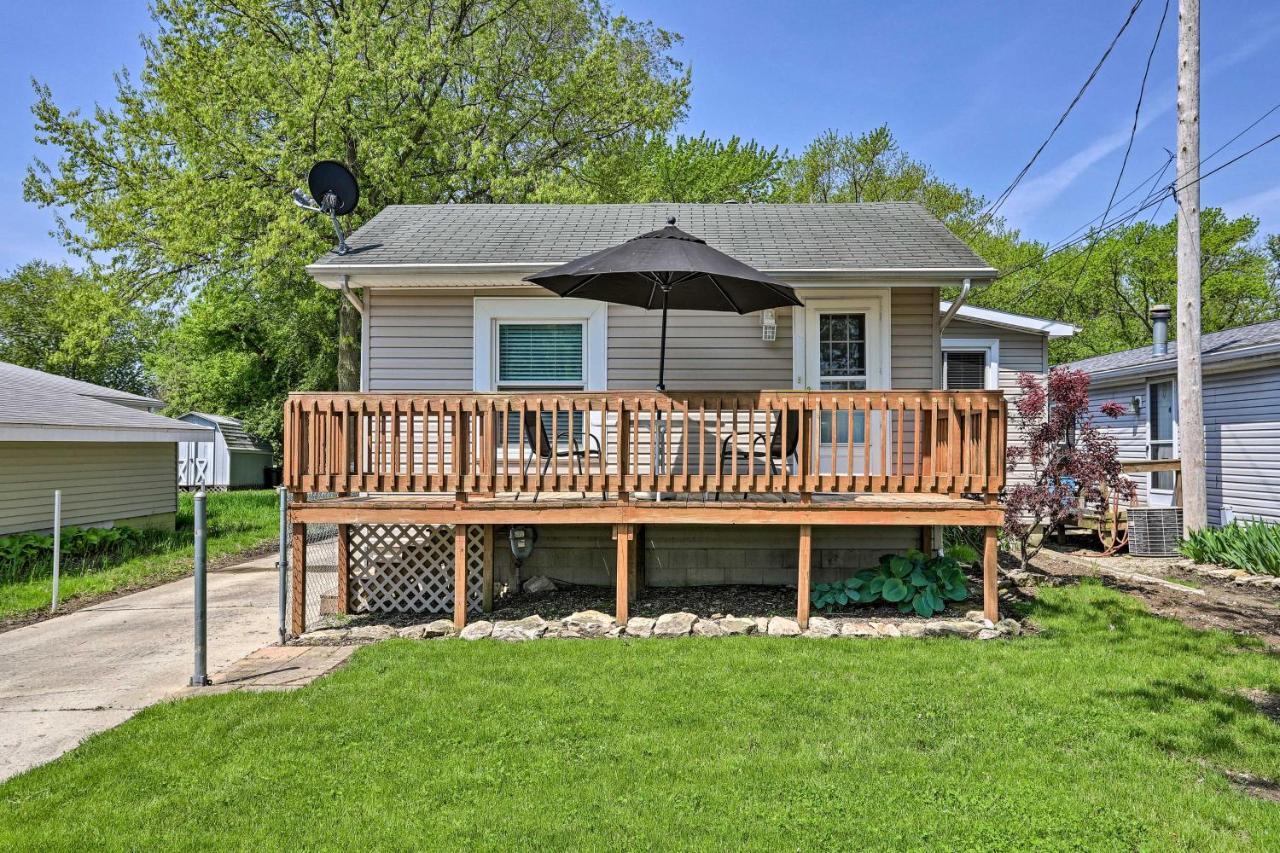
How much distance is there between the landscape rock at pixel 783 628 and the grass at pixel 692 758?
55 cm

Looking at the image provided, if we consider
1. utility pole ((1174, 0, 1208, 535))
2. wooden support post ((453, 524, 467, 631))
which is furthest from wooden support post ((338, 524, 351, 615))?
utility pole ((1174, 0, 1208, 535))

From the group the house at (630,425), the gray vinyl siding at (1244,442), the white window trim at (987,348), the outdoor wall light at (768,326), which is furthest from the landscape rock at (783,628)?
the gray vinyl siding at (1244,442)

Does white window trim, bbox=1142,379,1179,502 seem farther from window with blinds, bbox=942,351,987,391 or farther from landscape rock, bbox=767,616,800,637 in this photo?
landscape rock, bbox=767,616,800,637

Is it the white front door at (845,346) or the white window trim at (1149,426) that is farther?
the white window trim at (1149,426)

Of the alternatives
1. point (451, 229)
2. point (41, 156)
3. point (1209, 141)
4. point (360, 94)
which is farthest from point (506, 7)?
point (1209, 141)

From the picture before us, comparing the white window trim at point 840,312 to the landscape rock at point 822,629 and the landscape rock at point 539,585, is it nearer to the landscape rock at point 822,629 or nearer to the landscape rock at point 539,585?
the landscape rock at point 822,629

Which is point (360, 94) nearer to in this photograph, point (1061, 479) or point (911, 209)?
point (911, 209)

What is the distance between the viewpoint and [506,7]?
17719 mm

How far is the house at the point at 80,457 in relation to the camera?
9.81 m

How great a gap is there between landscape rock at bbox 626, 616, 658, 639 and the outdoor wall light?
10.3 feet

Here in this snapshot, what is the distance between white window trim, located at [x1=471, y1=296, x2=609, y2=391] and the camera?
723 centimetres

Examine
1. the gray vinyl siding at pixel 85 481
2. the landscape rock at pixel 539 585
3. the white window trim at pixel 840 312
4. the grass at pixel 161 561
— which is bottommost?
the grass at pixel 161 561

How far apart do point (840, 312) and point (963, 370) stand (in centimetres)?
669

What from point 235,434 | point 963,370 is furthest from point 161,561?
point 235,434
